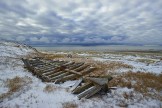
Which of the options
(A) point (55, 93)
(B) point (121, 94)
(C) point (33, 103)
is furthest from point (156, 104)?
(C) point (33, 103)

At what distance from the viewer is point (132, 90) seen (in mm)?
9070

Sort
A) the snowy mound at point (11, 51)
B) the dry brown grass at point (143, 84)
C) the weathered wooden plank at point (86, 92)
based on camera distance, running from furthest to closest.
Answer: the snowy mound at point (11, 51)
the dry brown grass at point (143, 84)
the weathered wooden plank at point (86, 92)

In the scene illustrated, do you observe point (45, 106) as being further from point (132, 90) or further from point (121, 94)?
point (132, 90)

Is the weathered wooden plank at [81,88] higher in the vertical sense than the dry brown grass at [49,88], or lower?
higher

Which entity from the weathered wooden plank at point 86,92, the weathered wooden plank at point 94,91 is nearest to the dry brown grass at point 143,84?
the weathered wooden plank at point 94,91

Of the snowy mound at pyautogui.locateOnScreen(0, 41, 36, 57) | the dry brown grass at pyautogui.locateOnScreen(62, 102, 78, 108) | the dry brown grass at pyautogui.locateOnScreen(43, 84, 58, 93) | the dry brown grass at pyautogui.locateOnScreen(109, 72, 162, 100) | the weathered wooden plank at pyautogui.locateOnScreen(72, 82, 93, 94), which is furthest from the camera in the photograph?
the snowy mound at pyautogui.locateOnScreen(0, 41, 36, 57)

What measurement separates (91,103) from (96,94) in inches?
43.2

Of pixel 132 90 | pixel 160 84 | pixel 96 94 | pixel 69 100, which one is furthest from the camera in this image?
pixel 160 84

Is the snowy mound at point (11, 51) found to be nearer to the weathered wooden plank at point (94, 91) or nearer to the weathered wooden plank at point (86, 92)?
the weathered wooden plank at point (86, 92)

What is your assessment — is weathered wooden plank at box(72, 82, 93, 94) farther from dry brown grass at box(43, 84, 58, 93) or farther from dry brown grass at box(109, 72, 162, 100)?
dry brown grass at box(109, 72, 162, 100)

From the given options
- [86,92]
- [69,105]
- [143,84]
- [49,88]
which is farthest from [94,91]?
[143,84]

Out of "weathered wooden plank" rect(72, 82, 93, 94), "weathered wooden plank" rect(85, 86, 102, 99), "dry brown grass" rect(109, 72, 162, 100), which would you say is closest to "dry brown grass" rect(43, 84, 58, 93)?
"weathered wooden plank" rect(72, 82, 93, 94)

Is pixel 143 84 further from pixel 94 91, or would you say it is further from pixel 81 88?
pixel 81 88

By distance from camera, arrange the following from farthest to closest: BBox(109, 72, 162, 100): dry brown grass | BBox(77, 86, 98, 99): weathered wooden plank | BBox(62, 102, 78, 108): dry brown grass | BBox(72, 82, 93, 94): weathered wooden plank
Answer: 1. BBox(109, 72, 162, 100): dry brown grass
2. BBox(72, 82, 93, 94): weathered wooden plank
3. BBox(77, 86, 98, 99): weathered wooden plank
4. BBox(62, 102, 78, 108): dry brown grass
